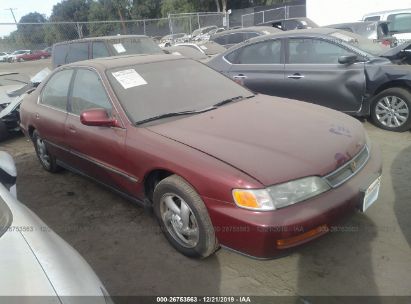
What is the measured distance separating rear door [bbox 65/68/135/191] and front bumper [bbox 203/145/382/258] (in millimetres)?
1067

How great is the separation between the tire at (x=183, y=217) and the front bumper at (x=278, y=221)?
8 cm

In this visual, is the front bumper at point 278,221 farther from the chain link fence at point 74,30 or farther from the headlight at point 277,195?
the chain link fence at point 74,30

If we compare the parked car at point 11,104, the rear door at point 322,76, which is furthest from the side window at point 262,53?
the parked car at point 11,104

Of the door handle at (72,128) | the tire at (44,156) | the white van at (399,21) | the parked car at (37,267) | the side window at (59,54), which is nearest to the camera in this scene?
the parked car at (37,267)

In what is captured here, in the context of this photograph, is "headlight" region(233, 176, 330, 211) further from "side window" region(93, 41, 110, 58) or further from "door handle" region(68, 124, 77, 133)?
"side window" region(93, 41, 110, 58)

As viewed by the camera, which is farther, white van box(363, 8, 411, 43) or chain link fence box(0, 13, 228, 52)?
chain link fence box(0, 13, 228, 52)

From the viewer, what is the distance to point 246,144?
9.12 ft

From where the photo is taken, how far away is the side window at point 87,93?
11.6ft

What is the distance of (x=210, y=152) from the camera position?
8.88 feet

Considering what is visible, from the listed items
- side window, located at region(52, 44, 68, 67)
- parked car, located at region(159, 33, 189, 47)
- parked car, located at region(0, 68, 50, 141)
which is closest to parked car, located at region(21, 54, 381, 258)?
parked car, located at region(0, 68, 50, 141)

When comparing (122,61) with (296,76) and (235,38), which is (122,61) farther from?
(235,38)

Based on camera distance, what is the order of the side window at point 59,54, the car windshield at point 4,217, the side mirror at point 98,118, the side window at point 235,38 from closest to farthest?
1. the car windshield at point 4,217
2. the side mirror at point 98,118
3. the side window at point 59,54
4. the side window at point 235,38

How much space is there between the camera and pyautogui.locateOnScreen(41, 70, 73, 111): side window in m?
4.20

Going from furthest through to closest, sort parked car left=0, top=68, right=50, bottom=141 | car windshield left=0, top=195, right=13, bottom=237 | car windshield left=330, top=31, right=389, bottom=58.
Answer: parked car left=0, top=68, right=50, bottom=141 < car windshield left=330, top=31, right=389, bottom=58 < car windshield left=0, top=195, right=13, bottom=237
